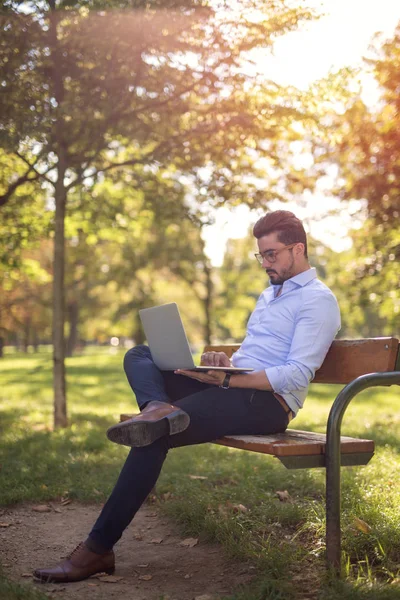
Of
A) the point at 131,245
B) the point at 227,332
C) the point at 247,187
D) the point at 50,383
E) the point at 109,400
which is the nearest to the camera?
the point at 247,187

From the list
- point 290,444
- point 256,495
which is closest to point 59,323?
point 256,495

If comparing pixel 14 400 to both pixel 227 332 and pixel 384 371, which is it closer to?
pixel 384 371

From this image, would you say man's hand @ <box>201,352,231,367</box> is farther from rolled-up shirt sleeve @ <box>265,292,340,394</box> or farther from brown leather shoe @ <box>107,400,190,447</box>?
brown leather shoe @ <box>107,400,190,447</box>

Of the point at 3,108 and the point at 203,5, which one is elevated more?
the point at 203,5

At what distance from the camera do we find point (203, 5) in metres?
6.93

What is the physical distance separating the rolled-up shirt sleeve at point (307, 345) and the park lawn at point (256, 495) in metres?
0.85

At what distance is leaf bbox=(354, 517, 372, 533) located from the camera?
144 inches

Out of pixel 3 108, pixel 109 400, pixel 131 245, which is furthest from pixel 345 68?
pixel 131 245

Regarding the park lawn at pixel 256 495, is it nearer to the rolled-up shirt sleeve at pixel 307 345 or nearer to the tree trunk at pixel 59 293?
the tree trunk at pixel 59 293

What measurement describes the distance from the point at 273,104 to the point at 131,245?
21.0m

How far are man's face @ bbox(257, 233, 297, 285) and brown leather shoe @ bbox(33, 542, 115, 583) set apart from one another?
1752mm

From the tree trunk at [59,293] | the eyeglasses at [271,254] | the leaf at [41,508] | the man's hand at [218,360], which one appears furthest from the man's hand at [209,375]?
the tree trunk at [59,293]

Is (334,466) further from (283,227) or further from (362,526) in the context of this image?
(283,227)

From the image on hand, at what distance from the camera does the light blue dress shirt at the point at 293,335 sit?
11.7 ft
